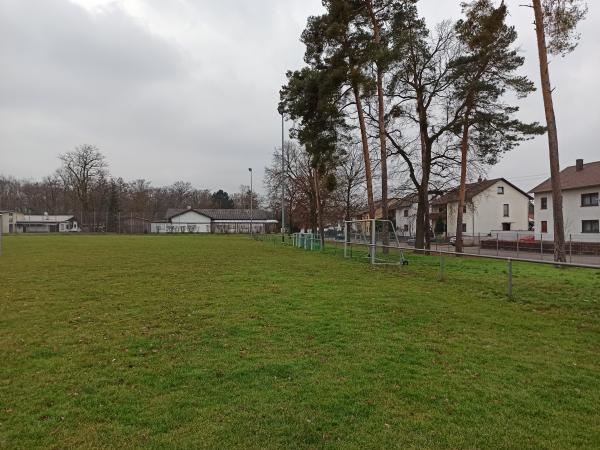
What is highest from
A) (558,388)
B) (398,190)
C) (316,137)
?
(316,137)

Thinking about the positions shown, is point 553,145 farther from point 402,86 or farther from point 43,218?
point 43,218

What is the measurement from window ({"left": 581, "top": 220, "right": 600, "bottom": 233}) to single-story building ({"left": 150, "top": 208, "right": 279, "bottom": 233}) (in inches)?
2163

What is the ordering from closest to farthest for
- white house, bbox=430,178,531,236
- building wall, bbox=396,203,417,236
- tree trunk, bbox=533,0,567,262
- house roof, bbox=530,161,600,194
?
tree trunk, bbox=533,0,567,262, house roof, bbox=530,161,600,194, white house, bbox=430,178,531,236, building wall, bbox=396,203,417,236

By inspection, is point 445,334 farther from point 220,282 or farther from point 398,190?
point 398,190

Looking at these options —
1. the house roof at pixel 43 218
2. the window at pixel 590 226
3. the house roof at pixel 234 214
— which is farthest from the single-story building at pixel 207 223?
the window at pixel 590 226

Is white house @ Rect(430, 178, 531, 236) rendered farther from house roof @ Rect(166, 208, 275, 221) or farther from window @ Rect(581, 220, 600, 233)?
house roof @ Rect(166, 208, 275, 221)

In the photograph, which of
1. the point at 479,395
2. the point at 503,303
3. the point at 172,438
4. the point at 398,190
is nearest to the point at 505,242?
the point at 398,190

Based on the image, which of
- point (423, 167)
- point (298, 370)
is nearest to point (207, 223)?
point (423, 167)

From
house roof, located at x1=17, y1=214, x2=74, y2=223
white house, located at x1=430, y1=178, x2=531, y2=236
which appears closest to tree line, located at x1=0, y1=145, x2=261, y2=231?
house roof, located at x1=17, y1=214, x2=74, y2=223

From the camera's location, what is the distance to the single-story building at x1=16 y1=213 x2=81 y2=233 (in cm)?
8700

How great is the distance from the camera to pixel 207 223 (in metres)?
88.8

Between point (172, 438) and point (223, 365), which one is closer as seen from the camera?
point (172, 438)

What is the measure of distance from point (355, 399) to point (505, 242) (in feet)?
103

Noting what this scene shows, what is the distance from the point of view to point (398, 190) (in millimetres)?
29109
